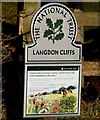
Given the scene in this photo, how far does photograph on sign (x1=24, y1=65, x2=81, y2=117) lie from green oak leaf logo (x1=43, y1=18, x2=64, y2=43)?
0.32 metres

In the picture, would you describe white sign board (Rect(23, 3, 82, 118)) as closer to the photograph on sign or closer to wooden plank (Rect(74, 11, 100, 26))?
the photograph on sign

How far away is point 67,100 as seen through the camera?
4.53m

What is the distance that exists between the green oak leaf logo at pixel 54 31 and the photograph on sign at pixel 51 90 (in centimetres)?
32

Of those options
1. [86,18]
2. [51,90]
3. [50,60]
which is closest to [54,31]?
[50,60]

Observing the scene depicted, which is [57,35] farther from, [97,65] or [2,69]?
[2,69]

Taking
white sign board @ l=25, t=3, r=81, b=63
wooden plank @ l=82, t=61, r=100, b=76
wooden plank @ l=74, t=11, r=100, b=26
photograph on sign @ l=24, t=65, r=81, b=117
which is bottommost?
photograph on sign @ l=24, t=65, r=81, b=117

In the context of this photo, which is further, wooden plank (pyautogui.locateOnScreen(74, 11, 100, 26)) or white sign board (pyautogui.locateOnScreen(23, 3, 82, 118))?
wooden plank (pyautogui.locateOnScreen(74, 11, 100, 26))

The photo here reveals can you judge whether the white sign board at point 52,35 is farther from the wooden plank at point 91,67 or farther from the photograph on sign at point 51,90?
the wooden plank at point 91,67

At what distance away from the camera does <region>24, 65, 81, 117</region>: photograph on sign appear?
4.39m

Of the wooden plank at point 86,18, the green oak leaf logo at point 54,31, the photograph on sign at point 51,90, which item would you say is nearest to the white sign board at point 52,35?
the green oak leaf logo at point 54,31

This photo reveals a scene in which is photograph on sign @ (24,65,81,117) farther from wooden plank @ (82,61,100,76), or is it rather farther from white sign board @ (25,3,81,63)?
wooden plank @ (82,61,100,76)

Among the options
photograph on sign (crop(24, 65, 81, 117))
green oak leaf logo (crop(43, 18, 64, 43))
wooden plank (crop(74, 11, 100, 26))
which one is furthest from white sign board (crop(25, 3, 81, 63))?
wooden plank (crop(74, 11, 100, 26))

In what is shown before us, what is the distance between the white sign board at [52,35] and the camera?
438cm

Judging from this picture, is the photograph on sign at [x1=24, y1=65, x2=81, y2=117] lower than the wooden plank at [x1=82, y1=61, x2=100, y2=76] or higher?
lower
